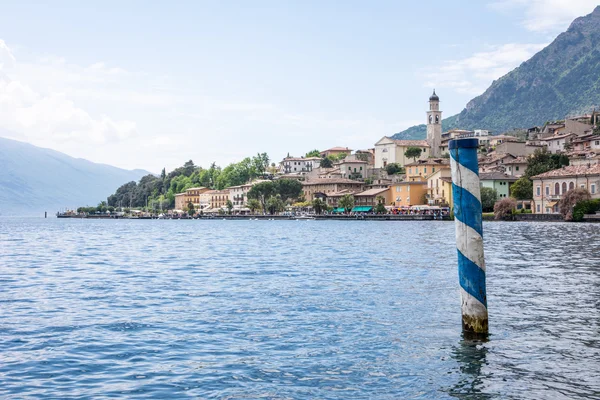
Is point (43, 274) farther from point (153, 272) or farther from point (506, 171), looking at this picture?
point (506, 171)

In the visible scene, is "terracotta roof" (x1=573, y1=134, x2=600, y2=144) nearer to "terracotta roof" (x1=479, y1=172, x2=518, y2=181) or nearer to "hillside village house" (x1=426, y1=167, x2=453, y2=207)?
"terracotta roof" (x1=479, y1=172, x2=518, y2=181)

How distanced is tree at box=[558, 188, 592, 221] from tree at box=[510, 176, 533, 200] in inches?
536

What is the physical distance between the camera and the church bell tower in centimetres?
14452

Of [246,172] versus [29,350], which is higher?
[246,172]

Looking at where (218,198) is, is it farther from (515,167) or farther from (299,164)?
(515,167)

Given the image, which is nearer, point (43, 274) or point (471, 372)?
point (471, 372)

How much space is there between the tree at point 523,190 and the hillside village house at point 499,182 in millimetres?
7226

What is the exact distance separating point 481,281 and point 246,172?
559ft

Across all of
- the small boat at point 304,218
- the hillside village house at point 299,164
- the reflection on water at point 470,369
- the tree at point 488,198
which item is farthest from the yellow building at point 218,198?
the reflection on water at point 470,369

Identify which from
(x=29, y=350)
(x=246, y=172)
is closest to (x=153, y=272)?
(x=29, y=350)

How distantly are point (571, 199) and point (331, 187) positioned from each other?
68.1 metres

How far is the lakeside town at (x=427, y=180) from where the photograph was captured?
274 feet

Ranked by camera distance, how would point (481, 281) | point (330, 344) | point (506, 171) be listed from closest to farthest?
point (481, 281)
point (330, 344)
point (506, 171)

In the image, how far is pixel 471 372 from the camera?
966cm
